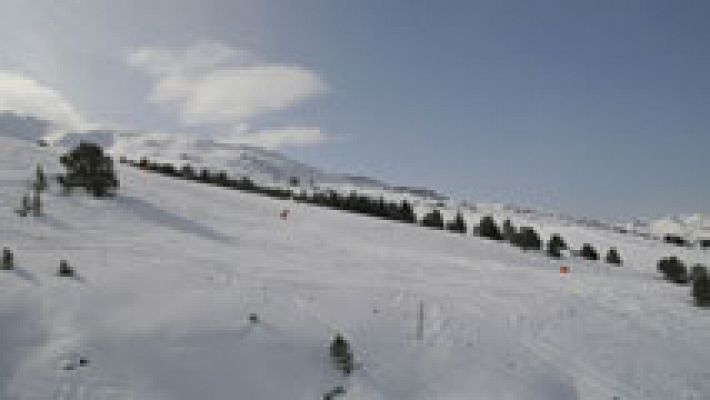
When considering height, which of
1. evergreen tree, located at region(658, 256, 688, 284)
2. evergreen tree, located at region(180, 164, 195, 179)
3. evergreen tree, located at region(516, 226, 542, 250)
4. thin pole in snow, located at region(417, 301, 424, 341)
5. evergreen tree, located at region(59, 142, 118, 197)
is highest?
evergreen tree, located at region(180, 164, 195, 179)

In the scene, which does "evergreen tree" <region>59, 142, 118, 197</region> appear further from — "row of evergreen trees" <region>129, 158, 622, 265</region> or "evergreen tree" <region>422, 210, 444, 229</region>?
"evergreen tree" <region>422, 210, 444, 229</region>

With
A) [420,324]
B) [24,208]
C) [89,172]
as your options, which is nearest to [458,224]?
[89,172]

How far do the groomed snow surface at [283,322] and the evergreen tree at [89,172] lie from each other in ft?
2.07

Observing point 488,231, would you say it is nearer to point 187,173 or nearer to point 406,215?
point 406,215

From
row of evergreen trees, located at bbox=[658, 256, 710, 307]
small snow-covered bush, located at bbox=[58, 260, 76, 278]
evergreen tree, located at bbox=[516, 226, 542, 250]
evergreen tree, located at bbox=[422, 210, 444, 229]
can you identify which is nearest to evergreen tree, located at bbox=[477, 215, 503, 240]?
evergreen tree, located at bbox=[422, 210, 444, 229]

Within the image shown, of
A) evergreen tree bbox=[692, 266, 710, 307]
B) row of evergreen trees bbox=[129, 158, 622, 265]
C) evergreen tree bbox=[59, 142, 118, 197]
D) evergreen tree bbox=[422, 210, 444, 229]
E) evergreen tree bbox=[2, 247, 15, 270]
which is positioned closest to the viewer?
evergreen tree bbox=[2, 247, 15, 270]

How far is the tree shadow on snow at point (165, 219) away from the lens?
55.6 ft

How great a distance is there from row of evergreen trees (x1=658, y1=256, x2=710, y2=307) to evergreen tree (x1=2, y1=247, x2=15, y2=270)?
54.9 ft

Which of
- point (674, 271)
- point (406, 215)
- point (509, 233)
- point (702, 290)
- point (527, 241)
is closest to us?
point (702, 290)

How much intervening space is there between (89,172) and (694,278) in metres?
18.6

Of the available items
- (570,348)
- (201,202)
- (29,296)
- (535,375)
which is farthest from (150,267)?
(201,202)

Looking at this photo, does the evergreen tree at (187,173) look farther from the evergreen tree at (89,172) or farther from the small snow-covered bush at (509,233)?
the evergreen tree at (89,172)

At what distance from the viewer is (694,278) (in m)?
19.5

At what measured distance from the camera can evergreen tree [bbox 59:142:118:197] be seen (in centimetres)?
1797
